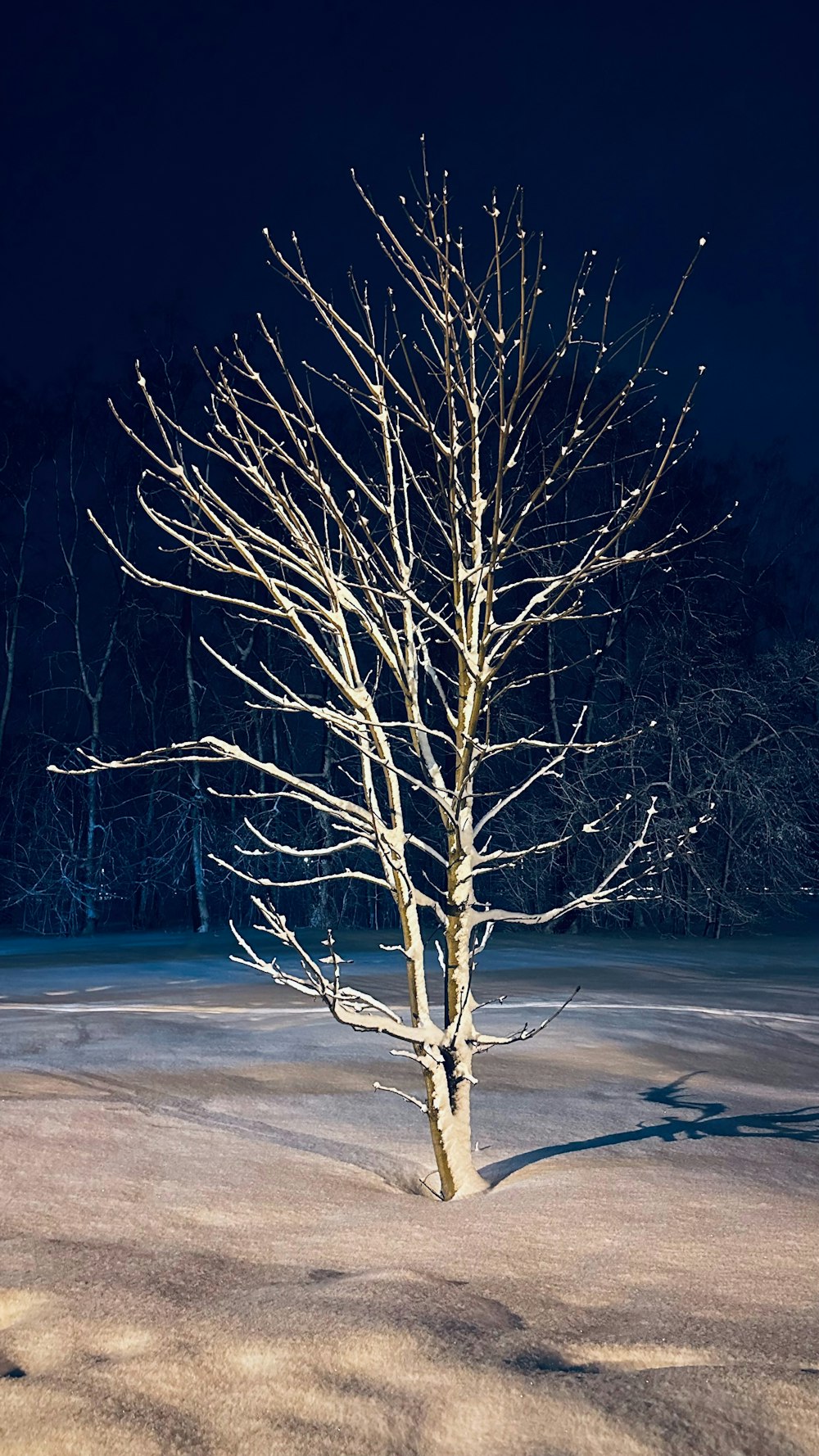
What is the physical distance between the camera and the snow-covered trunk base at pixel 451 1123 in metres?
4.66

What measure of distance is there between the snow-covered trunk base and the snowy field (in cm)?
17

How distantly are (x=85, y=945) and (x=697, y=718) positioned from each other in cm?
1017

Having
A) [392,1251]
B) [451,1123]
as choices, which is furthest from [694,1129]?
[392,1251]

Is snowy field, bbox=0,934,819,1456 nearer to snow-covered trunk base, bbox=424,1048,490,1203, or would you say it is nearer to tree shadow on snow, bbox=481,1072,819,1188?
tree shadow on snow, bbox=481,1072,819,1188

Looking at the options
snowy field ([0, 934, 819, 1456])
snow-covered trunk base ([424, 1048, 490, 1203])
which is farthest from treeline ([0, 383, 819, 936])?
snow-covered trunk base ([424, 1048, 490, 1203])

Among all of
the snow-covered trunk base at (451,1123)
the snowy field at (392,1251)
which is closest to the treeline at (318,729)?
the snowy field at (392,1251)

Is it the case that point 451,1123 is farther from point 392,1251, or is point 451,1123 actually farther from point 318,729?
point 318,729

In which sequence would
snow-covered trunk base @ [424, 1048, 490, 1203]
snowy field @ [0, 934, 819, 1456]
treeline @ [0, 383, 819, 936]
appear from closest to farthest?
snowy field @ [0, 934, 819, 1456] → snow-covered trunk base @ [424, 1048, 490, 1203] → treeline @ [0, 383, 819, 936]

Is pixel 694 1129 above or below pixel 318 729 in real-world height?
below

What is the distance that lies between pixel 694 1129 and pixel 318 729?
1822 centimetres

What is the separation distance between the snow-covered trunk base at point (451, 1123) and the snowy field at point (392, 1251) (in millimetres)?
170

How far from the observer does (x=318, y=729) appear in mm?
23562

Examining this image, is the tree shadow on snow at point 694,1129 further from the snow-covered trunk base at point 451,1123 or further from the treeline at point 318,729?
the treeline at point 318,729

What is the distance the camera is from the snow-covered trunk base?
466cm
